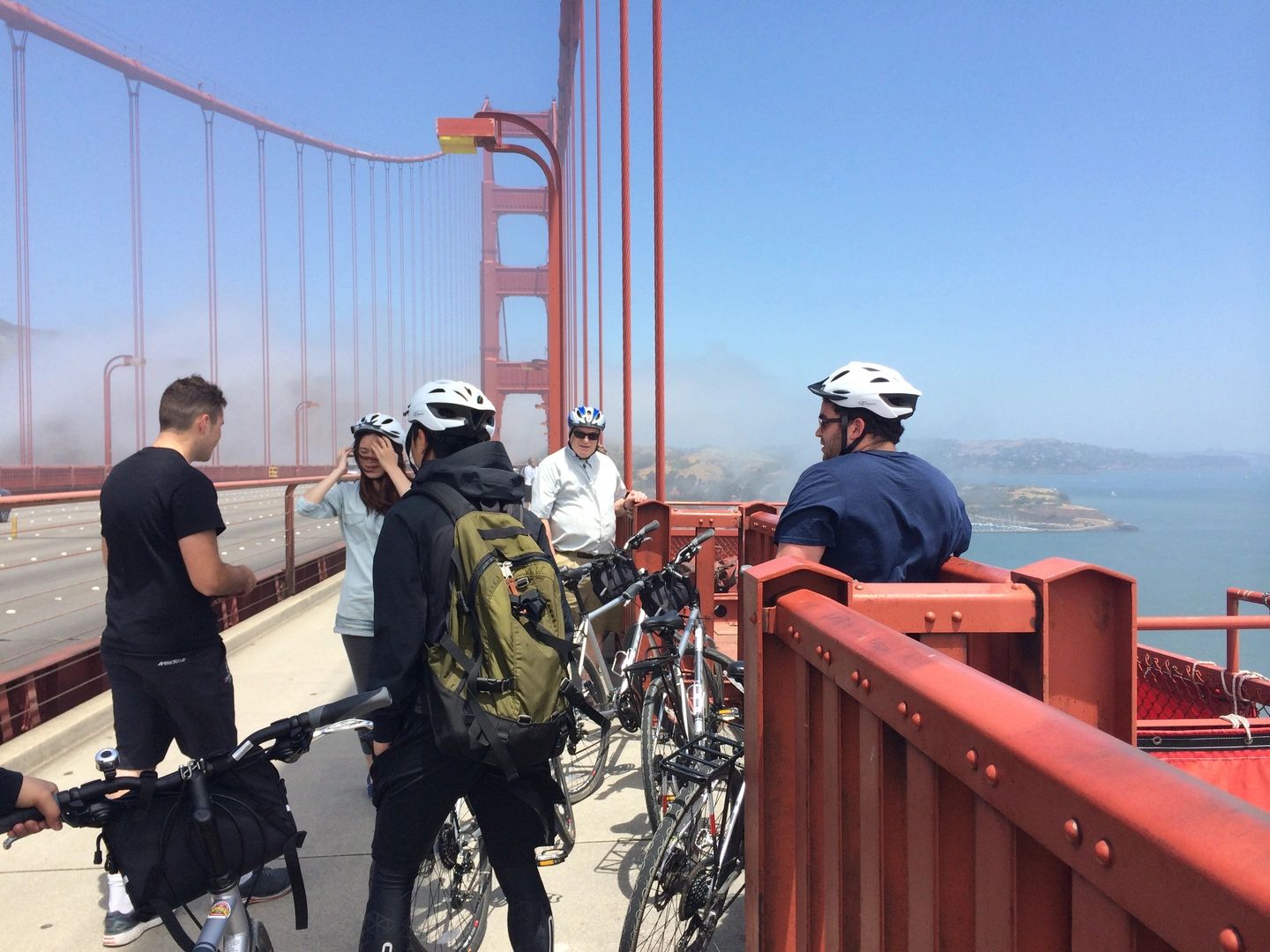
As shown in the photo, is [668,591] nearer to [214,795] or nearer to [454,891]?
[454,891]

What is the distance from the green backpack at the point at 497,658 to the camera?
5.93ft

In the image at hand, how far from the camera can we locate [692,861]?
2.46 metres

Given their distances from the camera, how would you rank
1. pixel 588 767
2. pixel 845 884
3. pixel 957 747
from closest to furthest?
1. pixel 957 747
2. pixel 845 884
3. pixel 588 767

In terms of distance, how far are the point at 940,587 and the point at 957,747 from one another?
88cm

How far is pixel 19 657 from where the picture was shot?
14.9 ft

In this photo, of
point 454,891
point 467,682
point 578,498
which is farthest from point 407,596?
point 578,498

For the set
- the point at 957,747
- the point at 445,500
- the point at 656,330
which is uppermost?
the point at 656,330

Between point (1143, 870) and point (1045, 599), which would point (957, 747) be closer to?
Result: point (1143, 870)

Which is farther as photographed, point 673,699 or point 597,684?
point 597,684

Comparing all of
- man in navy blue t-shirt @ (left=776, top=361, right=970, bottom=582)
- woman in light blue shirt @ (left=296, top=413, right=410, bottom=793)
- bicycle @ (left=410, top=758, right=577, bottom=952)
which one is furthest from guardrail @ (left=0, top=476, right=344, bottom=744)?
man in navy blue t-shirt @ (left=776, top=361, right=970, bottom=582)

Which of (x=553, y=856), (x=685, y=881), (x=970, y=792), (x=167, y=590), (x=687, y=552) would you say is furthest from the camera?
(x=687, y=552)

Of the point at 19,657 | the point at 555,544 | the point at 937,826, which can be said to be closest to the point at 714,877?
the point at 937,826

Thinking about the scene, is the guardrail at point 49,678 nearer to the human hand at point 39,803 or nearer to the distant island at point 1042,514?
the human hand at point 39,803

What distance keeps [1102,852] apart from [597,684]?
3495 millimetres
